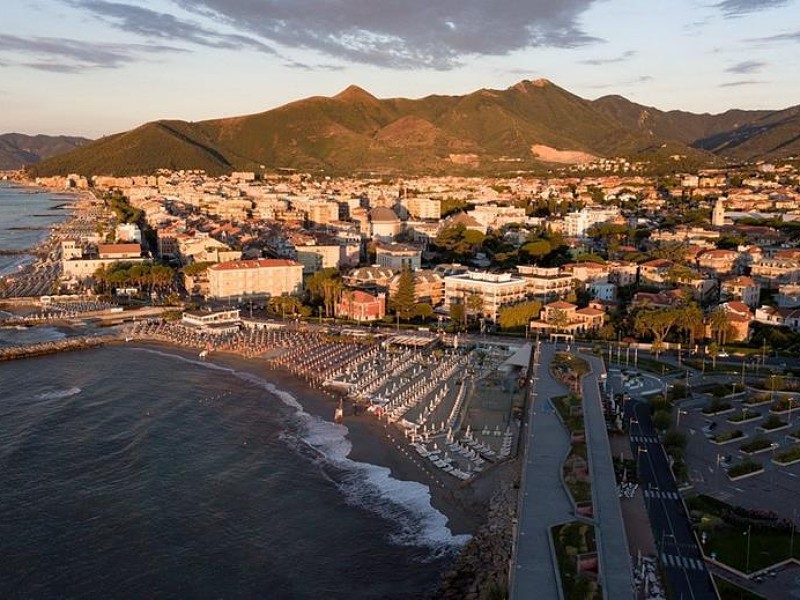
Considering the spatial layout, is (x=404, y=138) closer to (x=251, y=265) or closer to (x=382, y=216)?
(x=382, y=216)

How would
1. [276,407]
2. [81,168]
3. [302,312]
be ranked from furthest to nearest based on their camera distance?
[81,168] < [302,312] < [276,407]

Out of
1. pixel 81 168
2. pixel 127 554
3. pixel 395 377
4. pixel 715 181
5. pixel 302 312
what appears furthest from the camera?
pixel 81 168

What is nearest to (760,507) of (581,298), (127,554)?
(127,554)

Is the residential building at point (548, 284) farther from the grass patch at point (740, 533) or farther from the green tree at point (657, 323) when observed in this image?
the grass patch at point (740, 533)

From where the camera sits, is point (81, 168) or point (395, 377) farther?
point (81, 168)

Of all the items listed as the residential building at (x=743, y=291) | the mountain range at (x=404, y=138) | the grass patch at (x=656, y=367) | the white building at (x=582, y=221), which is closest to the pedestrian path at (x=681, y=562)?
the grass patch at (x=656, y=367)

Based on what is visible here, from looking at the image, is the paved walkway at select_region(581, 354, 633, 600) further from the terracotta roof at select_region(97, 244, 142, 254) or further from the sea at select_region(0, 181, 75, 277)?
the sea at select_region(0, 181, 75, 277)

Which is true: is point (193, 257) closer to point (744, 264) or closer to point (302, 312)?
point (302, 312)
